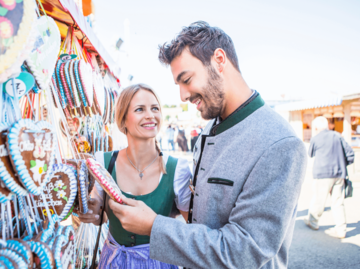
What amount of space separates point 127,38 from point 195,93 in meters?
5.85

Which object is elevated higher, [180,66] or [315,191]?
[180,66]

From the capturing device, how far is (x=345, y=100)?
6.94 meters

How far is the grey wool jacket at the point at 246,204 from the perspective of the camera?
2.49 ft

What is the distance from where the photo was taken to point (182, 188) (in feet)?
4.66

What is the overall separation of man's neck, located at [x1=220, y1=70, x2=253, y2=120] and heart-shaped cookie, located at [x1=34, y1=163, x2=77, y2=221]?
746 millimetres

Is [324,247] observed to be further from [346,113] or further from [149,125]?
[346,113]

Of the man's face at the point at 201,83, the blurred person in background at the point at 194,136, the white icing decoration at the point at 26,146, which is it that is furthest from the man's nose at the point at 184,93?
the blurred person in background at the point at 194,136

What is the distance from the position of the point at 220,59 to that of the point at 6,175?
0.90 metres

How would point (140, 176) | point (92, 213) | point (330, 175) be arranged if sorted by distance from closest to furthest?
point (92, 213)
point (140, 176)
point (330, 175)

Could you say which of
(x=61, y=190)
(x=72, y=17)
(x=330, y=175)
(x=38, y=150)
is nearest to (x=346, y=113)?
(x=330, y=175)

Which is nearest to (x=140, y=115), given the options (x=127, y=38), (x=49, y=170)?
(x=49, y=170)

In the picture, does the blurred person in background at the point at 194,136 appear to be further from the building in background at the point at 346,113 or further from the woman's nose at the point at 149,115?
the woman's nose at the point at 149,115

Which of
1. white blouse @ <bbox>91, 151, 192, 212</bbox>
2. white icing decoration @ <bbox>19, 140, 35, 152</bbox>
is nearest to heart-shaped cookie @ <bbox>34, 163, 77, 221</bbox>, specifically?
white icing decoration @ <bbox>19, 140, 35, 152</bbox>

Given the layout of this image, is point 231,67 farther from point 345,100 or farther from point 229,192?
point 345,100
